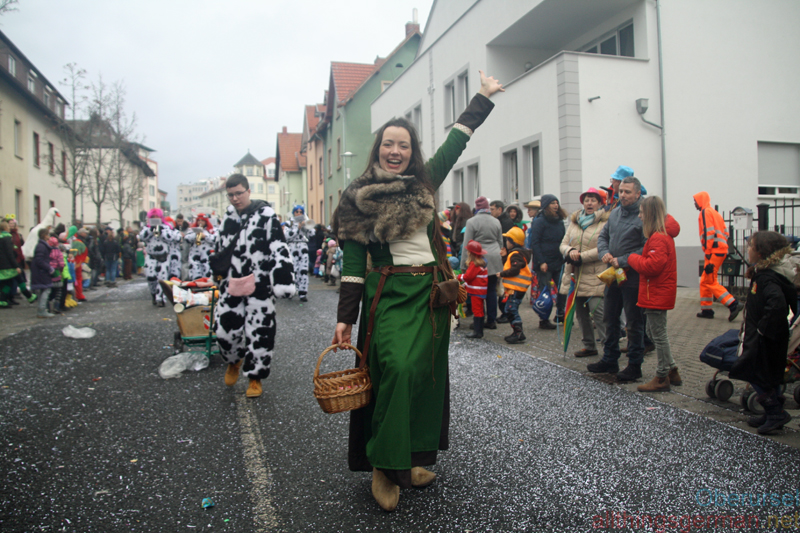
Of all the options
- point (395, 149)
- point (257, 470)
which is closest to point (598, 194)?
point (395, 149)

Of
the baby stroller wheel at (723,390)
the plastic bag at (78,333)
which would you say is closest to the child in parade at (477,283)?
the baby stroller wheel at (723,390)

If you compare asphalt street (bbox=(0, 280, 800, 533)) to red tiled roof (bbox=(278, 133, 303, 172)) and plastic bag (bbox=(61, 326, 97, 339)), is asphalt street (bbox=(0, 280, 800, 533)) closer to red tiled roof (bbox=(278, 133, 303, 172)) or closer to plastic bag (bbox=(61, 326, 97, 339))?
plastic bag (bbox=(61, 326, 97, 339))

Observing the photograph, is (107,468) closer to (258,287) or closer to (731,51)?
(258,287)

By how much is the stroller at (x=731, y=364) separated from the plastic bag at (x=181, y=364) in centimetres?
511

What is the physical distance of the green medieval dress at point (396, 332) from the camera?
282 centimetres

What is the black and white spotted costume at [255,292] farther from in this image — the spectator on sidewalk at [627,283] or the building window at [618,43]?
the building window at [618,43]

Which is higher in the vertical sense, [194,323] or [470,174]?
[470,174]

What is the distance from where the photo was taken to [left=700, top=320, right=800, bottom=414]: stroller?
4457mm

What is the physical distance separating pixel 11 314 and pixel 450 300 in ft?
39.1

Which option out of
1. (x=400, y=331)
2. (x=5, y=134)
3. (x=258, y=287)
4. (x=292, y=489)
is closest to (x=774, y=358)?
(x=400, y=331)

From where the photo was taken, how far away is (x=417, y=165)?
3238 mm

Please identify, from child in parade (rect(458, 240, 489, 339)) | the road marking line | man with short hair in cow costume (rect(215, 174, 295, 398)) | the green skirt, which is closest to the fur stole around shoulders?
the green skirt

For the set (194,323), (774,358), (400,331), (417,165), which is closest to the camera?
(400,331)

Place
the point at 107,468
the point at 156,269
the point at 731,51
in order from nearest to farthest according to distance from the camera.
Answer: the point at 107,468
the point at 156,269
the point at 731,51
